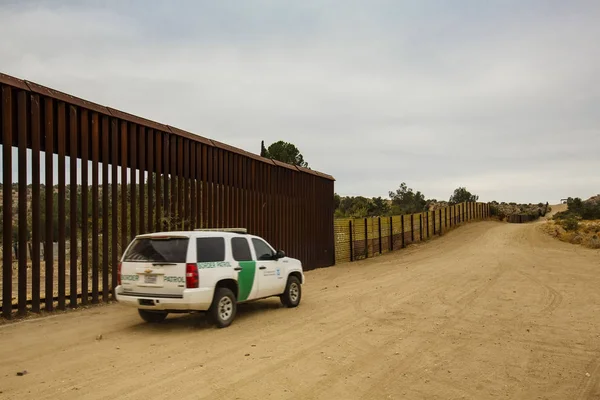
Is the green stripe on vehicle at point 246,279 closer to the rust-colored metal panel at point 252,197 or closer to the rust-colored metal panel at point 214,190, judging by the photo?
the rust-colored metal panel at point 214,190

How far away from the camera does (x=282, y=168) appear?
860 inches

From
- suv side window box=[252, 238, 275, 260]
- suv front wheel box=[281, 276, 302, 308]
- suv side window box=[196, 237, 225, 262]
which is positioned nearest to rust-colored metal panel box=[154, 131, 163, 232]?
suv side window box=[252, 238, 275, 260]

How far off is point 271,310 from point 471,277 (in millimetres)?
8487

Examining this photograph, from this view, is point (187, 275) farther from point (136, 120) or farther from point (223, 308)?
point (136, 120)

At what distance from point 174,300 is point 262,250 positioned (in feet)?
9.03

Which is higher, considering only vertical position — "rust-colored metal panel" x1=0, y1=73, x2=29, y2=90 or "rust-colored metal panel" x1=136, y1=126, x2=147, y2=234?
"rust-colored metal panel" x1=0, y1=73, x2=29, y2=90

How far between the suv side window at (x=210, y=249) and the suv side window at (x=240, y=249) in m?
0.35

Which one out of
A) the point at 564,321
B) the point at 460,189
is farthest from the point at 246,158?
the point at 460,189

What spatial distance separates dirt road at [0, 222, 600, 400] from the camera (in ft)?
19.1

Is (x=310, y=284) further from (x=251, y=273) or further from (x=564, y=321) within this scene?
(x=564, y=321)

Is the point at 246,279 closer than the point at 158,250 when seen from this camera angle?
No

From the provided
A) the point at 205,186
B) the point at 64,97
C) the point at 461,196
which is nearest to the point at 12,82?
the point at 64,97

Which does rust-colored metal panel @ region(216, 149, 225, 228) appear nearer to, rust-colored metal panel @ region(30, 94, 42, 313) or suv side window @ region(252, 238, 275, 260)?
suv side window @ region(252, 238, 275, 260)

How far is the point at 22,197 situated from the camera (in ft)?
33.6
